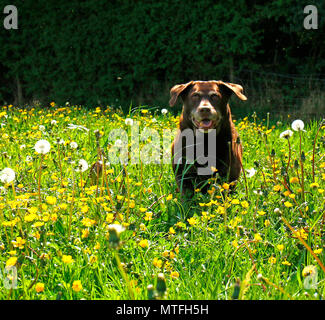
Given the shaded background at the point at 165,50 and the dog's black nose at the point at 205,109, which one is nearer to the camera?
the dog's black nose at the point at 205,109

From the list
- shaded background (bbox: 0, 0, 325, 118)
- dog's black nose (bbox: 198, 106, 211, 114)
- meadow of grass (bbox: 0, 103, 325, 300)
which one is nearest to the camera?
meadow of grass (bbox: 0, 103, 325, 300)

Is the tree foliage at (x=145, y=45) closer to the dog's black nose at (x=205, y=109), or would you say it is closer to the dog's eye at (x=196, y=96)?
the dog's eye at (x=196, y=96)

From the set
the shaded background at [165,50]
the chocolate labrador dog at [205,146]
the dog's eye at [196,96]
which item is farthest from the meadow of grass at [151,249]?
the shaded background at [165,50]

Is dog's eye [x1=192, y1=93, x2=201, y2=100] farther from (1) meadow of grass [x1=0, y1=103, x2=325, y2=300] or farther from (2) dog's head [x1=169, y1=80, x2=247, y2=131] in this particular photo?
(1) meadow of grass [x1=0, y1=103, x2=325, y2=300]

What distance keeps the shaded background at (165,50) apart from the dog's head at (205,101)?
13.2 ft

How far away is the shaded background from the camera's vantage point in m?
8.02

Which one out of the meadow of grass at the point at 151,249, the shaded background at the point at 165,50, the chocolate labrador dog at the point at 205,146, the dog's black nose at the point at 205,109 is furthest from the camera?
the shaded background at the point at 165,50

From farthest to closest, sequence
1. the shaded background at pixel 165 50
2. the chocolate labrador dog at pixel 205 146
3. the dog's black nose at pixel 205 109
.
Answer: the shaded background at pixel 165 50 → the chocolate labrador dog at pixel 205 146 → the dog's black nose at pixel 205 109

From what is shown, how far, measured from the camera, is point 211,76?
859cm

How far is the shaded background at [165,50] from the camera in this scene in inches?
316

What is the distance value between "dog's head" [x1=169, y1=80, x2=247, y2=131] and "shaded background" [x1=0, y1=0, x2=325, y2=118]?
159 inches

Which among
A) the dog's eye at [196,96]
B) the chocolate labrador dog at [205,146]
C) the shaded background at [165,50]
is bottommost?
the chocolate labrador dog at [205,146]

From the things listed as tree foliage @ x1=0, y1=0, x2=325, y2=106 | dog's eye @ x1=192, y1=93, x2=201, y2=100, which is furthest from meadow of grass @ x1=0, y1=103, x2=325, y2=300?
tree foliage @ x1=0, y1=0, x2=325, y2=106
